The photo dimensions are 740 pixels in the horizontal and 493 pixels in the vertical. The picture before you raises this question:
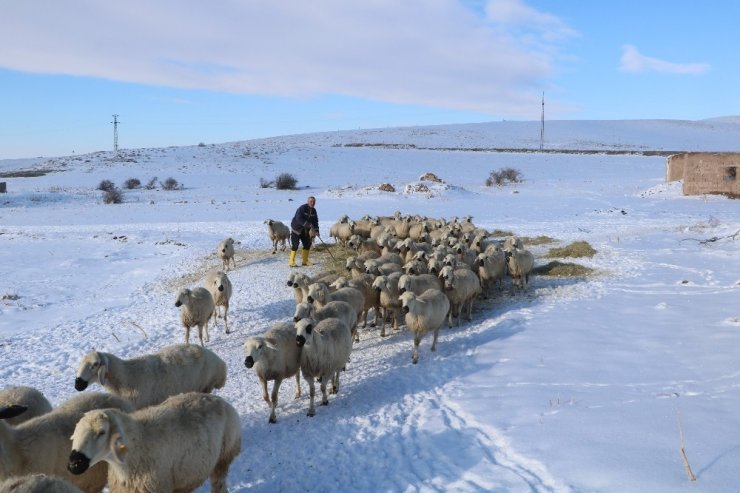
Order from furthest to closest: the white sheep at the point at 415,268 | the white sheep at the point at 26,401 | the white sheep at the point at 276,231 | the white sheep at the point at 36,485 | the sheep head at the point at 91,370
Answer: the white sheep at the point at 276,231
the white sheep at the point at 415,268
the sheep head at the point at 91,370
the white sheep at the point at 26,401
the white sheep at the point at 36,485

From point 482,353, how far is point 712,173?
96.6ft

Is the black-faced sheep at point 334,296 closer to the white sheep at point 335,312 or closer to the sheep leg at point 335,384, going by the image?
the white sheep at point 335,312

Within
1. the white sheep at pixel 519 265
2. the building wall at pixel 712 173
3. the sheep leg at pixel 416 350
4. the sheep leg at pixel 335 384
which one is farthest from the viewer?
the building wall at pixel 712 173

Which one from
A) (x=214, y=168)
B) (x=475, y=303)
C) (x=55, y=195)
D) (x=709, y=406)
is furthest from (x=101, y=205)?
(x=709, y=406)

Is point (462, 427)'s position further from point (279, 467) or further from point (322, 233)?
point (322, 233)

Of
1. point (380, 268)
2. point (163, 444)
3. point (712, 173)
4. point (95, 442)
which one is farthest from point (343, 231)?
point (712, 173)

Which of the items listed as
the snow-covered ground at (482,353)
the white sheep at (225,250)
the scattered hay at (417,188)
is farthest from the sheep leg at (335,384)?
the scattered hay at (417,188)

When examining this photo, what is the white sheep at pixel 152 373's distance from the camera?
7815 mm

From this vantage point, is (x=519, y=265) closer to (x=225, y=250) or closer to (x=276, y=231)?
(x=225, y=250)

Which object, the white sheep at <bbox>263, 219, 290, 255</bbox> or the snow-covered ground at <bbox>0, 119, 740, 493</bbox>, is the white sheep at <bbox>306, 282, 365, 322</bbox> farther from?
the white sheep at <bbox>263, 219, 290, 255</bbox>

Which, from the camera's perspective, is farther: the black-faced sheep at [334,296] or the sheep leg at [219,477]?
the black-faced sheep at [334,296]

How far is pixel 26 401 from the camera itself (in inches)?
280

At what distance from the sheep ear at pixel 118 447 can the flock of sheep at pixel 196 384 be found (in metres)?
0.01

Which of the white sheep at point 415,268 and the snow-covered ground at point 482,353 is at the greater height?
the white sheep at point 415,268
